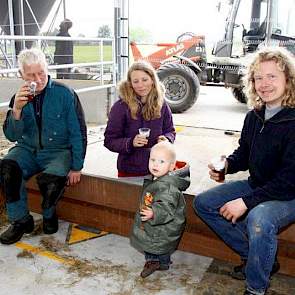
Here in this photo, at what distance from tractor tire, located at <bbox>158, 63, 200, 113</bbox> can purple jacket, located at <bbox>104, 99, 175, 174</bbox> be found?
4.84m

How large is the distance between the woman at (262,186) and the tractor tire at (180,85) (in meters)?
5.31

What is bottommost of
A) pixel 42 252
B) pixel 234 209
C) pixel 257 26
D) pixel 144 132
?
pixel 42 252

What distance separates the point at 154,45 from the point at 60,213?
648 centimetres

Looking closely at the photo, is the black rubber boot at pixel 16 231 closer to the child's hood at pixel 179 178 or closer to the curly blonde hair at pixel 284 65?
the child's hood at pixel 179 178

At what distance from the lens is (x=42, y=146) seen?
281cm

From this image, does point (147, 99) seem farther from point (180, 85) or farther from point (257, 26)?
point (257, 26)

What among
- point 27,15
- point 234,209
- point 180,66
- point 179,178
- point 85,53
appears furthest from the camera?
point 27,15

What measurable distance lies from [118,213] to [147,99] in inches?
30.5

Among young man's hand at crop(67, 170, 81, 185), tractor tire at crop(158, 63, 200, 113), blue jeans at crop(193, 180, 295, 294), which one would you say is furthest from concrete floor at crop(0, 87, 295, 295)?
tractor tire at crop(158, 63, 200, 113)

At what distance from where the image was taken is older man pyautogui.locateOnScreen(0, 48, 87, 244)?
2.68 m

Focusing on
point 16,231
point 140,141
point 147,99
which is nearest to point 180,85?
point 147,99

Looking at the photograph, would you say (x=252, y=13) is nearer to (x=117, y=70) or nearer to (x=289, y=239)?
(x=117, y=70)

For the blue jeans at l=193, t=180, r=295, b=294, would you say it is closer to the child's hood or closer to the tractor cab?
the child's hood

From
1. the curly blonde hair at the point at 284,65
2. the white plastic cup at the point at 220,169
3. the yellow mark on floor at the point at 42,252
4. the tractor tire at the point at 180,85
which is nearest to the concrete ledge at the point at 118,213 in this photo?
the white plastic cup at the point at 220,169
